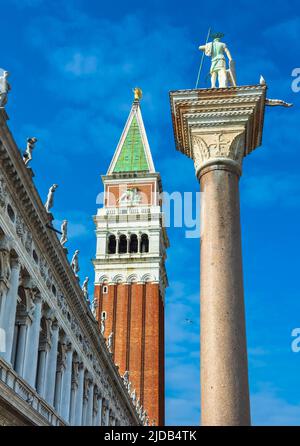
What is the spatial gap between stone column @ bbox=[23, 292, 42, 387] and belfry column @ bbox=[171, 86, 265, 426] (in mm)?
12715

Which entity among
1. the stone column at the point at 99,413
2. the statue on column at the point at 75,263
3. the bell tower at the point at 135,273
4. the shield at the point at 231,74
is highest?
the bell tower at the point at 135,273

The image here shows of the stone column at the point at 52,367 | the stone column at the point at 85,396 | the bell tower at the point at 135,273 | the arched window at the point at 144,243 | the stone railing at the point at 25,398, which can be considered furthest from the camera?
the arched window at the point at 144,243

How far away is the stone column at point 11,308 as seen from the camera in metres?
20.9

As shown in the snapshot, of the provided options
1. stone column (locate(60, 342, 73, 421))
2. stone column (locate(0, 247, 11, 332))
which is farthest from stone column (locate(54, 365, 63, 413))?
stone column (locate(0, 247, 11, 332))

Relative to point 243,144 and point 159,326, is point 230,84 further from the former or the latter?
point 159,326

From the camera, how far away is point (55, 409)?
27047mm

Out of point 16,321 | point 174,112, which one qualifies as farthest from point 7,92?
point 174,112

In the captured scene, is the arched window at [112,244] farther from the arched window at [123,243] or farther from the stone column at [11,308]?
the stone column at [11,308]

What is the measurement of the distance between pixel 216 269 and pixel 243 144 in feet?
8.32

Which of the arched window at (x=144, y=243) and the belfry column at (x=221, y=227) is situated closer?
the belfry column at (x=221, y=227)

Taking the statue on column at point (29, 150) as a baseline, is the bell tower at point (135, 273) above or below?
above

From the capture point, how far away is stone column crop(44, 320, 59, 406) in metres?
26.3

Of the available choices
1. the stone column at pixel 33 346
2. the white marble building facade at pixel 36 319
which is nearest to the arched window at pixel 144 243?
the white marble building facade at pixel 36 319

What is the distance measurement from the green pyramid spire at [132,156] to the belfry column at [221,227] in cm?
6039
